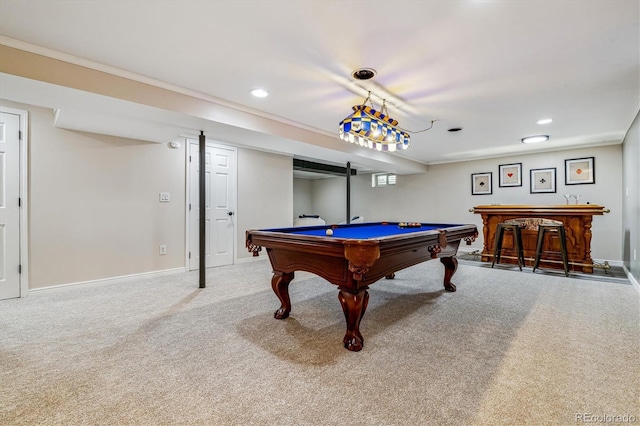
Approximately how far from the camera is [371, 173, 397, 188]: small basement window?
8141mm

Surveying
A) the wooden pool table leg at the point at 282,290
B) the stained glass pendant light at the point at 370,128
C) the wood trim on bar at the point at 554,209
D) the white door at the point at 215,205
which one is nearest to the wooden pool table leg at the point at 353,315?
the wooden pool table leg at the point at 282,290

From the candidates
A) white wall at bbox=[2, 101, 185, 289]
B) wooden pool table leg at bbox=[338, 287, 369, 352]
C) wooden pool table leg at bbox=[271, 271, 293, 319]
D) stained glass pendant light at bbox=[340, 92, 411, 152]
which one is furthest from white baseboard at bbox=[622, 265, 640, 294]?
white wall at bbox=[2, 101, 185, 289]

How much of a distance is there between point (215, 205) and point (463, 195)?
17.9ft

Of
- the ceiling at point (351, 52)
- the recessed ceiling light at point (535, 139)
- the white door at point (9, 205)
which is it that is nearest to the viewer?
the ceiling at point (351, 52)

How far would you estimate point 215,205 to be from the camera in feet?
16.5

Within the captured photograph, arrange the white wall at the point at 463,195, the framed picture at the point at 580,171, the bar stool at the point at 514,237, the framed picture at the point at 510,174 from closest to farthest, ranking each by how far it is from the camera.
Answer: the bar stool at the point at 514,237 → the white wall at the point at 463,195 → the framed picture at the point at 580,171 → the framed picture at the point at 510,174

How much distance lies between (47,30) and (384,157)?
4.94 m

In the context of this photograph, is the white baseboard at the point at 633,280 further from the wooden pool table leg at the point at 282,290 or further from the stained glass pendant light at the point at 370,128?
the wooden pool table leg at the point at 282,290

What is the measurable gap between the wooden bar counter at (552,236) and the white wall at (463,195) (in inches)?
45.8

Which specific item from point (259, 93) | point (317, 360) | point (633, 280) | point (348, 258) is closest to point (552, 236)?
point (633, 280)

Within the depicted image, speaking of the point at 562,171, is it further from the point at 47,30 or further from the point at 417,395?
the point at 47,30

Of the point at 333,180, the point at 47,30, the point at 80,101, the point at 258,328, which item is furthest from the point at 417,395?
the point at 333,180

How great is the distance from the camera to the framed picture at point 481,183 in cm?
652

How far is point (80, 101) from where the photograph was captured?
8.56ft
